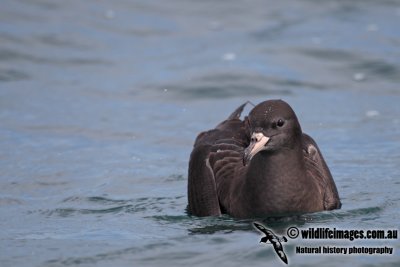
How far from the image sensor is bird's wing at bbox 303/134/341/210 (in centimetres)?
1002

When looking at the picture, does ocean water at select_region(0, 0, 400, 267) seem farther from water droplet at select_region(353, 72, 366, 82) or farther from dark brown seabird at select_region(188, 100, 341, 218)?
dark brown seabird at select_region(188, 100, 341, 218)

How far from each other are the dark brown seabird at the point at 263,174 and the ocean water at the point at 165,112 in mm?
163

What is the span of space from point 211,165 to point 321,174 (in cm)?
104

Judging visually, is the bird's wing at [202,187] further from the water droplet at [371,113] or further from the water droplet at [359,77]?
the water droplet at [359,77]

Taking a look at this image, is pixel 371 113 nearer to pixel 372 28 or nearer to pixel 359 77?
pixel 359 77

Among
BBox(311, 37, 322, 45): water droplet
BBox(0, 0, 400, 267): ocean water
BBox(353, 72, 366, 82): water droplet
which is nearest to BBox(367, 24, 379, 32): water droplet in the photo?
BBox(0, 0, 400, 267): ocean water

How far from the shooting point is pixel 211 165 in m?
10.2

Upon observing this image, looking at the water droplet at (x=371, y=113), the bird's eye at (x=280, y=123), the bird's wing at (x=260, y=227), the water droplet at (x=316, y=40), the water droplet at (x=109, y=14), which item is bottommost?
the bird's wing at (x=260, y=227)

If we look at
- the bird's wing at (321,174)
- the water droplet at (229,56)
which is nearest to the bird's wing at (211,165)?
the bird's wing at (321,174)

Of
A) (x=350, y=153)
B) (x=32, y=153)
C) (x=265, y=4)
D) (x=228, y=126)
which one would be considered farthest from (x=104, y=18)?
(x=228, y=126)

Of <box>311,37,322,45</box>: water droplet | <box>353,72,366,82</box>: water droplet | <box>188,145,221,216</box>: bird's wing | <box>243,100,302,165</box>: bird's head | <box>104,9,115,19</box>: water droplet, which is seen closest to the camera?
<box>243,100,302,165</box>: bird's head

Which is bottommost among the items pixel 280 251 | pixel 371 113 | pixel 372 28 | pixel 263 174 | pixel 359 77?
pixel 280 251

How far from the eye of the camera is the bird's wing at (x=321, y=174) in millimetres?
10023

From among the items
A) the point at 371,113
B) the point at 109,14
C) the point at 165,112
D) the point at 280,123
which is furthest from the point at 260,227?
the point at 109,14
